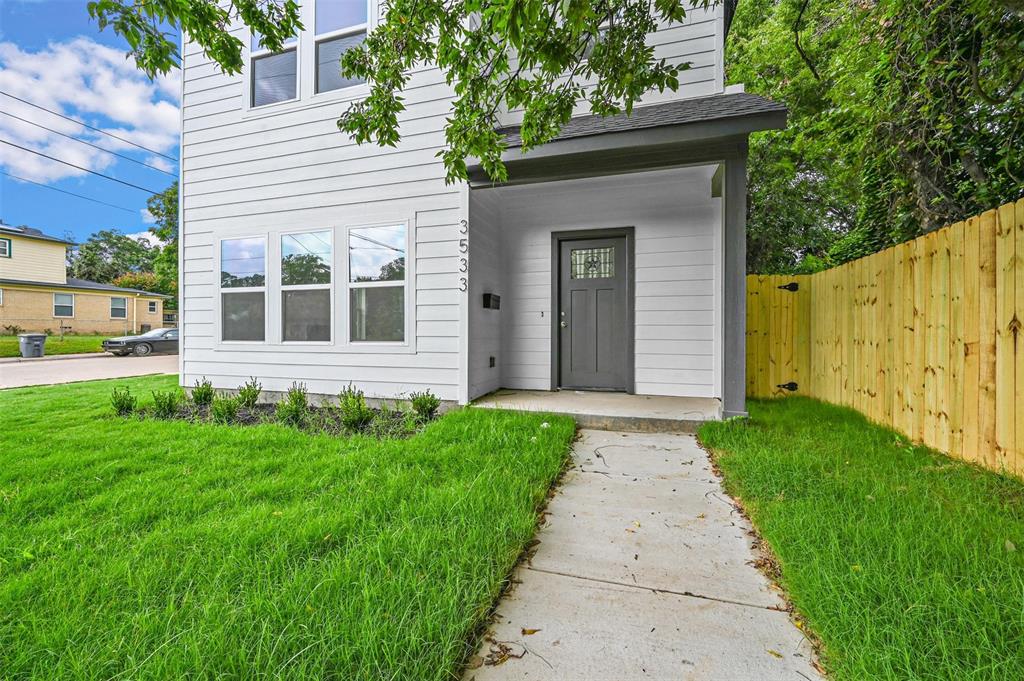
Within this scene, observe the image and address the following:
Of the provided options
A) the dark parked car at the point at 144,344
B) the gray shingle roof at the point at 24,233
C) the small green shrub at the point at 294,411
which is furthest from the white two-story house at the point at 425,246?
the gray shingle roof at the point at 24,233

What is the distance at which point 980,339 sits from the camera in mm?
2463

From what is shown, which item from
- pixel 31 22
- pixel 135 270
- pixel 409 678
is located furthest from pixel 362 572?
pixel 135 270

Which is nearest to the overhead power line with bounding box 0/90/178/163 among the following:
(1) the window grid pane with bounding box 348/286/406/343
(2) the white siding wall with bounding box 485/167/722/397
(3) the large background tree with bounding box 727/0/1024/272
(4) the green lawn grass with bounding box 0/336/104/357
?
(4) the green lawn grass with bounding box 0/336/104/357

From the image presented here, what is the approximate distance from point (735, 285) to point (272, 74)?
5.83m

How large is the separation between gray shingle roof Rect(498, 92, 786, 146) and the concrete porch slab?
2496 millimetres

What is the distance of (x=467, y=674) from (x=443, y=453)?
170cm

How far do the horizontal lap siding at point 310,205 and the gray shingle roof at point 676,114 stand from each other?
3.63ft

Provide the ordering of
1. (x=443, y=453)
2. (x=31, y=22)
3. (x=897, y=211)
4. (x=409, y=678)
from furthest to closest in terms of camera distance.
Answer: (x=31, y=22) < (x=897, y=211) < (x=443, y=453) < (x=409, y=678)

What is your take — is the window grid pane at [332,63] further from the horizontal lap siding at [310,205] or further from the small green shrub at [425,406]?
the small green shrub at [425,406]

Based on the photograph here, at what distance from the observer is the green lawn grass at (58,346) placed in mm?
13734

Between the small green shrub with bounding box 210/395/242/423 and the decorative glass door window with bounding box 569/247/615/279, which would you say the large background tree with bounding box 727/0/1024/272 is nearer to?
the decorative glass door window with bounding box 569/247/615/279

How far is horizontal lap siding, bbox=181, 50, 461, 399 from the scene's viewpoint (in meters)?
4.43

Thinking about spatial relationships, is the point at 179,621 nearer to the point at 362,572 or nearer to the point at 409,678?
the point at 362,572

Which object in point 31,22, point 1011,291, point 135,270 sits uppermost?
point 31,22
